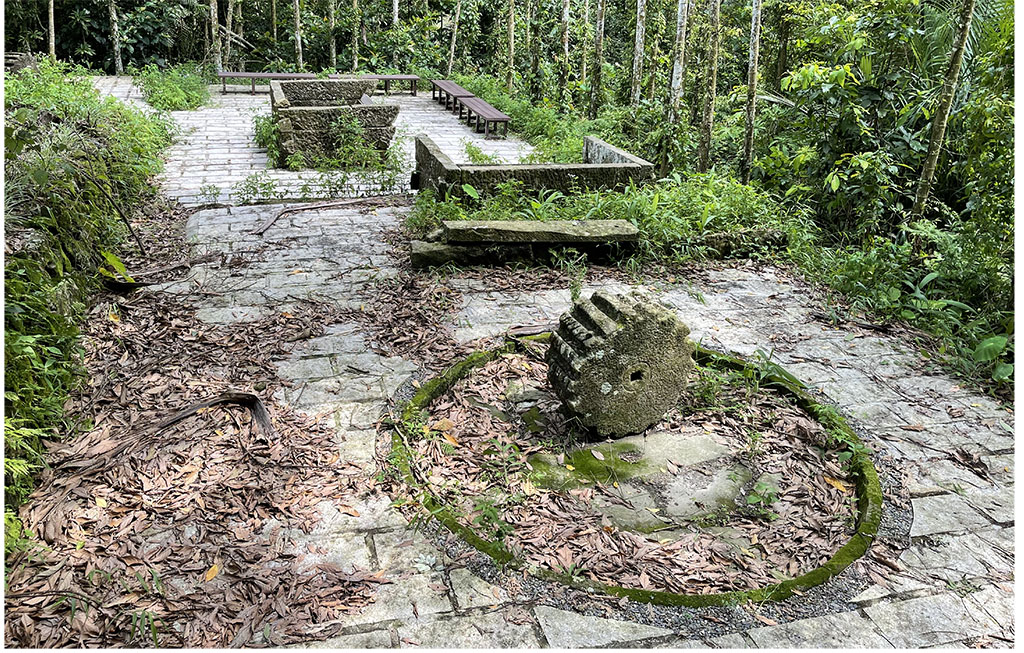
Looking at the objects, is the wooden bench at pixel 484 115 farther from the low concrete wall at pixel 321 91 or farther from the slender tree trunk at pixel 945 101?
the slender tree trunk at pixel 945 101

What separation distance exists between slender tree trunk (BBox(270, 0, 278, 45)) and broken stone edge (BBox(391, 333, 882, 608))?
1778 cm

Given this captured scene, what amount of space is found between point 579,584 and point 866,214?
5751 millimetres

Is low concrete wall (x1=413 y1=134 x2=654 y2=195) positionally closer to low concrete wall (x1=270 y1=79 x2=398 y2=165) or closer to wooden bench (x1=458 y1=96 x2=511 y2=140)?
low concrete wall (x1=270 y1=79 x2=398 y2=165)

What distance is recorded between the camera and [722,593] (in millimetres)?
2982

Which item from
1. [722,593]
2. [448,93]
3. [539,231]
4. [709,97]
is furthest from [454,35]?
[722,593]

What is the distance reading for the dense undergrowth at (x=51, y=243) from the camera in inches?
144

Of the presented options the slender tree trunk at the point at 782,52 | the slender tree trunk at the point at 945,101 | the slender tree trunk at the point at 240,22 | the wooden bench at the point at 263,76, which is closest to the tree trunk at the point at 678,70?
the slender tree trunk at the point at 782,52

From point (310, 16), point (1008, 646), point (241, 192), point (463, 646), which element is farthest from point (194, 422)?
point (310, 16)

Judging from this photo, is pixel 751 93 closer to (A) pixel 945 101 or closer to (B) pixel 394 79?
(A) pixel 945 101

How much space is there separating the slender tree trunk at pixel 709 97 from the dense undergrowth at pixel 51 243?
629 cm

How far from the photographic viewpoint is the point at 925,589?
3.06 m

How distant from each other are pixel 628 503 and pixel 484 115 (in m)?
9.69

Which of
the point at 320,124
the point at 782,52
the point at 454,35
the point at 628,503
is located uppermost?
the point at 454,35

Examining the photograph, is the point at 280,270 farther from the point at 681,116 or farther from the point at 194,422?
the point at 681,116
